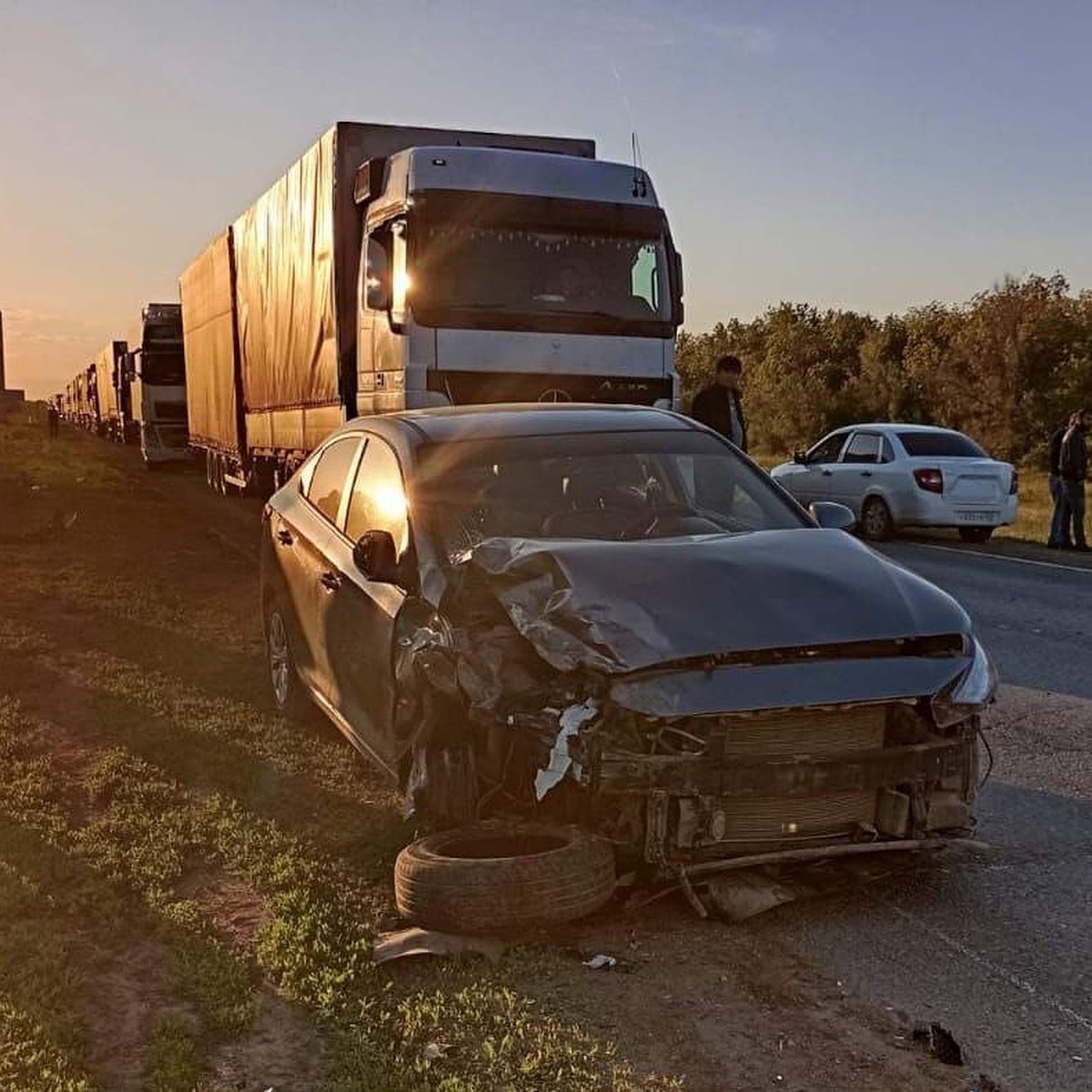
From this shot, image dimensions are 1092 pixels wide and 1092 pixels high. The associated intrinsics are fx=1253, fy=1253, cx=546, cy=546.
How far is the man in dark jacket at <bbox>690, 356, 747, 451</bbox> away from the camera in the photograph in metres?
11.3

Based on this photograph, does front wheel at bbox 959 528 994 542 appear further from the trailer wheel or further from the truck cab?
the trailer wheel

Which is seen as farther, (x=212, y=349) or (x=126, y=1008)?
(x=212, y=349)

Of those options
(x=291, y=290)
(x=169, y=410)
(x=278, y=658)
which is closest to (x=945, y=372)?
(x=169, y=410)

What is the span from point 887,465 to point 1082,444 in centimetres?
238

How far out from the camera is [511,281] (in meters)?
11.1

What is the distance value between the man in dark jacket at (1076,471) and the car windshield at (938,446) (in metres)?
1.11

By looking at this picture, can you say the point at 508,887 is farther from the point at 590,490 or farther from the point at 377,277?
the point at 377,277

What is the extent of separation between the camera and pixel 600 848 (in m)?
3.90

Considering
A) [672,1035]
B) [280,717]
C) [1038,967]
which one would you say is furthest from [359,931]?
[280,717]

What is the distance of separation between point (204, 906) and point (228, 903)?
0.08 meters

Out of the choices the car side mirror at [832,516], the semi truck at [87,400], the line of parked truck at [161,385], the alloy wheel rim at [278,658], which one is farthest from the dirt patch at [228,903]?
the semi truck at [87,400]

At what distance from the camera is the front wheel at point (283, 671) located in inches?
252

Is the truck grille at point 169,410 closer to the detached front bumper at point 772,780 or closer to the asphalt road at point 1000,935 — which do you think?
the asphalt road at point 1000,935

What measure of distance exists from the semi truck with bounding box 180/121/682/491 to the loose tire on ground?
7.30 metres
